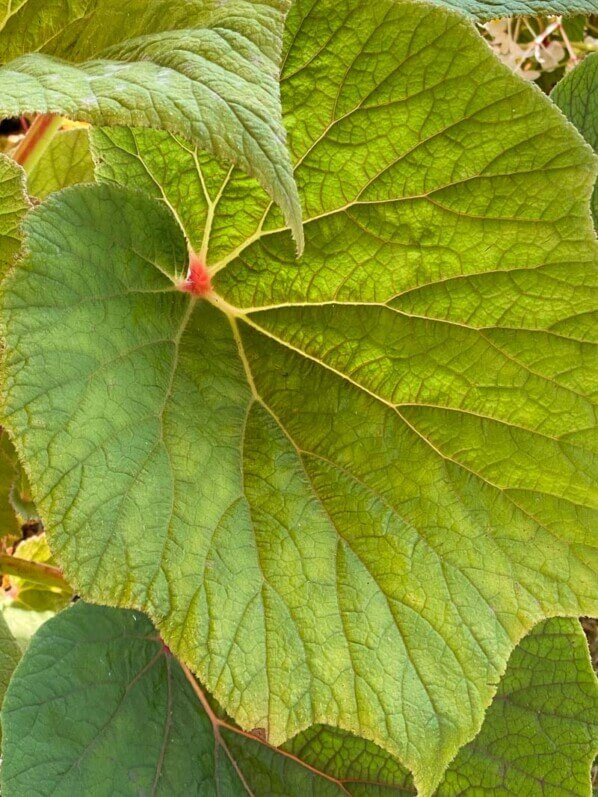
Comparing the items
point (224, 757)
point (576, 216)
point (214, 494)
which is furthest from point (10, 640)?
point (576, 216)

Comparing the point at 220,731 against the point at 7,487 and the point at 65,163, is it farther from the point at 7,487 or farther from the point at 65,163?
the point at 65,163

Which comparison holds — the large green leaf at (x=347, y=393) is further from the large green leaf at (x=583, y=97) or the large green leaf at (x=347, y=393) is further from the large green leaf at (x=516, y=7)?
the large green leaf at (x=583, y=97)

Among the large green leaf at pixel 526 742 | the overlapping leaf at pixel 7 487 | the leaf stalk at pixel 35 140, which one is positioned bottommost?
the large green leaf at pixel 526 742

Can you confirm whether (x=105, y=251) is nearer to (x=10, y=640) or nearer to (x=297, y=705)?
(x=297, y=705)

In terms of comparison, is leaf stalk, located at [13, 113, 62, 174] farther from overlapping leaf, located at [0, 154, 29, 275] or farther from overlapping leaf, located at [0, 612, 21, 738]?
overlapping leaf, located at [0, 612, 21, 738]

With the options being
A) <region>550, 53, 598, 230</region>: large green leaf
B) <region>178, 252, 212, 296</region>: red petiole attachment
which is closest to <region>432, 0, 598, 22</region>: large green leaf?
<region>550, 53, 598, 230</region>: large green leaf

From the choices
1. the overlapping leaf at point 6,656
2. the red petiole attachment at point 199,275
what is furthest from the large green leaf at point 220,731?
the red petiole attachment at point 199,275
